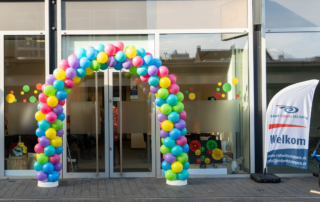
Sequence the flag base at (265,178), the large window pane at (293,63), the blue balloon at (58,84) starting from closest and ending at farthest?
the blue balloon at (58,84)
the flag base at (265,178)
the large window pane at (293,63)

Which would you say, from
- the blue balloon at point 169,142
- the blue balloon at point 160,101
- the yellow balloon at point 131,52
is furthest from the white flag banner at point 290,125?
the yellow balloon at point 131,52

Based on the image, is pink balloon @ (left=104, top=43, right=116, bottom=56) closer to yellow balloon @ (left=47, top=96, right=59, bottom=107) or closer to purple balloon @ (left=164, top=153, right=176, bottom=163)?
yellow balloon @ (left=47, top=96, right=59, bottom=107)

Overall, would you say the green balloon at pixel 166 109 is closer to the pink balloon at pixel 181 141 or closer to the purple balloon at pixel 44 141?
the pink balloon at pixel 181 141

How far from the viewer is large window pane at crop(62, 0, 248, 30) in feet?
24.1

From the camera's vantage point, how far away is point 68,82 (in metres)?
6.12

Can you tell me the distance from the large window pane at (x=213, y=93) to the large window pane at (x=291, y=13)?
0.83 m

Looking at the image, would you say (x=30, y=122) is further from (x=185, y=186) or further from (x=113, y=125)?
(x=185, y=186)

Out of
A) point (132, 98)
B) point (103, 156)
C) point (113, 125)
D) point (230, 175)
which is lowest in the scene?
point (230, 175)

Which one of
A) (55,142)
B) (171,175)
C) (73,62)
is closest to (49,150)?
(55,142)

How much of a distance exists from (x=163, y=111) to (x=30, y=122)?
3192mm

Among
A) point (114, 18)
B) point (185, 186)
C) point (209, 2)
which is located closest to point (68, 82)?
point (114, 18)

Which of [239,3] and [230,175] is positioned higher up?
[239,3]

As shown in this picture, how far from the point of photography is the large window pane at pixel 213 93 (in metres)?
7.40

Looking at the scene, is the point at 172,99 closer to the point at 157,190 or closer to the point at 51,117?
the point at 157,190
